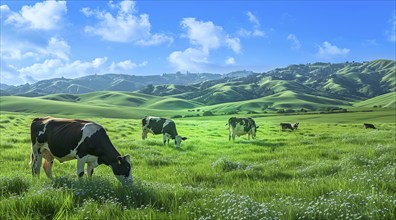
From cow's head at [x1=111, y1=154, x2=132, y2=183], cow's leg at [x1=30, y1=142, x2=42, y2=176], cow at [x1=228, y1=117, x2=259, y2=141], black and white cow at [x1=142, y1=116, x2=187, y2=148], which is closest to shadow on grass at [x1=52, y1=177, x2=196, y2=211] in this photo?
cow's head at [x1=111, y1=154, x2=132, y2=183]

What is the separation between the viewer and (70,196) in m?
7.79

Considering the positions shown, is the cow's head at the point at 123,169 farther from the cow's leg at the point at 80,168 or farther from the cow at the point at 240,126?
the cow at the point at 240,126

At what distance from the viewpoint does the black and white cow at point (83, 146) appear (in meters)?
11.9

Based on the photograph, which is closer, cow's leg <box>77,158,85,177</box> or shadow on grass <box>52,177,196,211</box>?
shadow on grass <box>52,177,196,211</box>

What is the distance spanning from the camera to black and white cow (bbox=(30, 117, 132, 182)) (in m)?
11.9

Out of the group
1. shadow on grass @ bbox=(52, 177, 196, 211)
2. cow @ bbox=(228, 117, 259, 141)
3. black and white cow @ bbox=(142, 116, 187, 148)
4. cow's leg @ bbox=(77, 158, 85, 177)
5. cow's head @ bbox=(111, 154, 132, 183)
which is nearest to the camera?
shadow on grass @ bbox=(52, 177, 196, 211)

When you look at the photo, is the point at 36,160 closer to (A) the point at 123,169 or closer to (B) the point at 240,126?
(A) the point at 123,169

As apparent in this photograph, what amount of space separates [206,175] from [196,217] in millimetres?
7813

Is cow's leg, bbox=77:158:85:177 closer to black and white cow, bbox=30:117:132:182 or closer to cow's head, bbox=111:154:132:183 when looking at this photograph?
black and white cow, bbox=30:117:132:182

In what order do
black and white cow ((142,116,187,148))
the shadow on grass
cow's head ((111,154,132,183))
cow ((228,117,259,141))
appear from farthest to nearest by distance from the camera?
1. cow ((228,117,259,141))
2. black and white cow ((142,116,187,148))
3. cow's head ((111,154,132,183))
4. the shadow on grass

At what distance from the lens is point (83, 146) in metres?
12.3

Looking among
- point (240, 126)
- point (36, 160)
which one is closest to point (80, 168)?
point (36, 160)

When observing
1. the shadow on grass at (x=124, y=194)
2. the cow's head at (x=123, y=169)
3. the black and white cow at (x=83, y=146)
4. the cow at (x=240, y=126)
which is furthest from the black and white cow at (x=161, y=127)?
the shadow on grass at (x=124, y=194)

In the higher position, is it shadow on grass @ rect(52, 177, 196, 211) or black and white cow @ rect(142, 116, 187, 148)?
black and white cow @ rect(142, 116, 187, 148)
